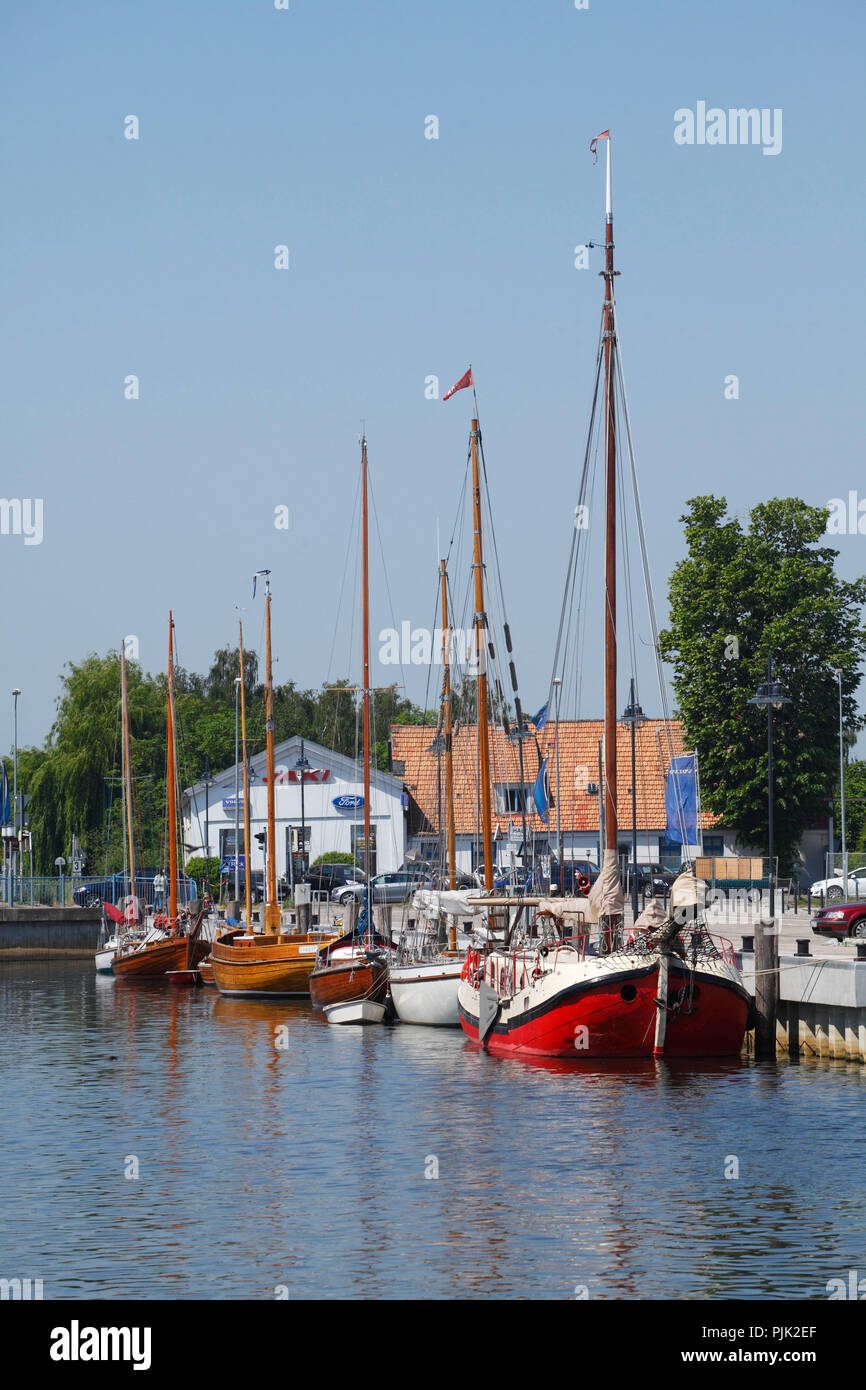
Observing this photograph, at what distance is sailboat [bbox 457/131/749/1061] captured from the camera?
29.0 metres

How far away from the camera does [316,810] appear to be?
83.0 metres

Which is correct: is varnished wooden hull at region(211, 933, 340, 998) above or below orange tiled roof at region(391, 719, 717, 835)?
below

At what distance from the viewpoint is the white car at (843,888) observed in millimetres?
54125

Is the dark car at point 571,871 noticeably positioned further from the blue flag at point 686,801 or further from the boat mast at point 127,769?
the boat mast at point 127,769

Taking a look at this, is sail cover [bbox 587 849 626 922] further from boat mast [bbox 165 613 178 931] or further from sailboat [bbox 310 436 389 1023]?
boat mast [bbox 165 613 178 931]

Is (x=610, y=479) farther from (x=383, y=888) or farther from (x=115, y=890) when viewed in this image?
(x=115, y=890)

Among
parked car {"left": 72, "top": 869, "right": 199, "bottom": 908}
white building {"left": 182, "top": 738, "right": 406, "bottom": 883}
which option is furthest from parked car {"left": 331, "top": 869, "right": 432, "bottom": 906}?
white building {"left": 182, "top": 738, "right": 406, "bottom": 883}

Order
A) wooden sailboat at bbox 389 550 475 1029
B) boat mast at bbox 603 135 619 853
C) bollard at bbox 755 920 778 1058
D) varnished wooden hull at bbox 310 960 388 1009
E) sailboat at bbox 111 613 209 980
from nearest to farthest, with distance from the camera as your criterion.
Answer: bollard at bbox 755 920 778 1058 → boat mast at bbox 603 135 619 853 → wooden sailboat at bbox 389 550 475 1029 → varnished wooden hull at bbox 310 960 388 1009 → sailboat at bbox 111 613 209 980

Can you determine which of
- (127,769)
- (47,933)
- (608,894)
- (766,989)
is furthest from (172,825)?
(766,989)

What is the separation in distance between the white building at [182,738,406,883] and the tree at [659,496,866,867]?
56.1ft

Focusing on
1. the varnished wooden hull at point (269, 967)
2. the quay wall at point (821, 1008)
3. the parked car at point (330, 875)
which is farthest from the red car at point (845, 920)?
the parked car at point (330, 875)
